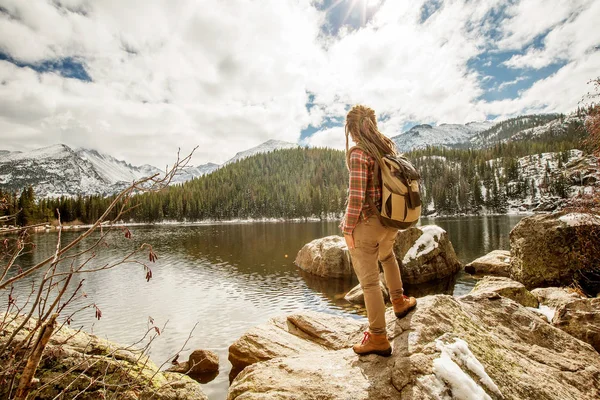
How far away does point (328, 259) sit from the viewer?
2342 centimetres

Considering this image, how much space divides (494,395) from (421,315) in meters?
1.20

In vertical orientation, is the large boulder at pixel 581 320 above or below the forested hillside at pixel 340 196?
below

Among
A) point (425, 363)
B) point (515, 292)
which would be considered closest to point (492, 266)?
point (515, 292)

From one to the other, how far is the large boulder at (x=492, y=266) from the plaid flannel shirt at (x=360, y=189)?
805 inches

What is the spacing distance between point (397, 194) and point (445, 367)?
211 cm

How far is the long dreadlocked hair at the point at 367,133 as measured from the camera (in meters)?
4.37

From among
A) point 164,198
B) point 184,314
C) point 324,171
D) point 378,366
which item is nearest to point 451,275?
point 184,314

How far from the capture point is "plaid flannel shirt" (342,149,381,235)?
4168 mm

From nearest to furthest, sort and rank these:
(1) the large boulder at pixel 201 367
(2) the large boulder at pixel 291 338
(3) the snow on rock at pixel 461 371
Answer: (3) the snow on rock at pixel 461 371 < (2) the large boulder at pixel 291 338 < (1) the large boulder at pixel 201 367

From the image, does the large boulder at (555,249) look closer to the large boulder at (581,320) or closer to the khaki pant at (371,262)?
the large boulder at (581,320)

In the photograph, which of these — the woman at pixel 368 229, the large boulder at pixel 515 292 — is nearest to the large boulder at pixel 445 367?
the woman at pixel 368 229

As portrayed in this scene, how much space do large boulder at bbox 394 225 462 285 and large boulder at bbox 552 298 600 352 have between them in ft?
41.3

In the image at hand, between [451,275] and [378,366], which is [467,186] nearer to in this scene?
[451,275]

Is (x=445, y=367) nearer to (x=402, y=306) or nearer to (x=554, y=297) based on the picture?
(x=402, y=306)
